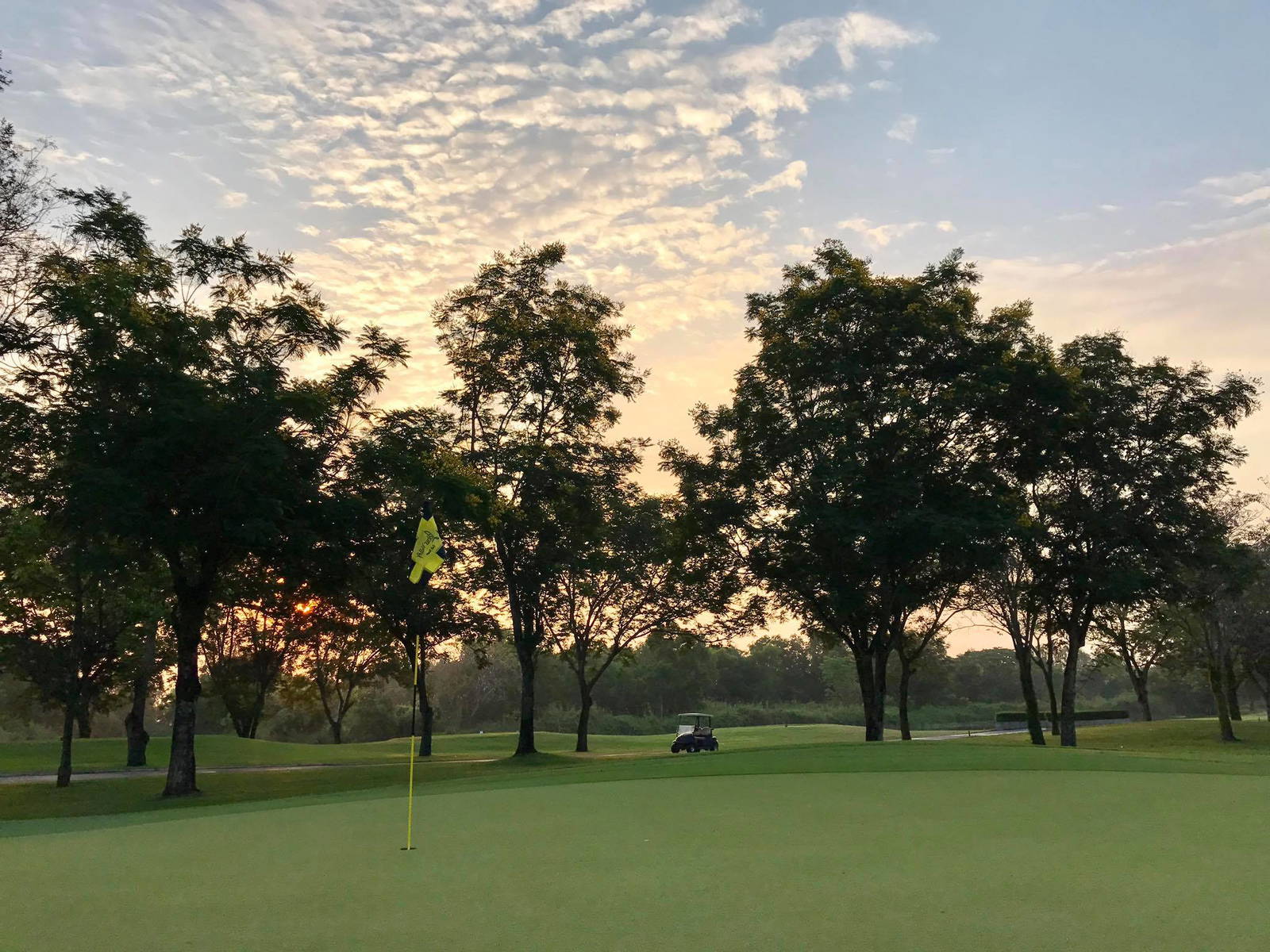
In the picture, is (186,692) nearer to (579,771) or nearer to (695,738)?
(579,771)

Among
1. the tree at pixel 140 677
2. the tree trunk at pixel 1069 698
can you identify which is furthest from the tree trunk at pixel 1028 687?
the tree at pixel 140 677

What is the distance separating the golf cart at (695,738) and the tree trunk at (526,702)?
9.35 m

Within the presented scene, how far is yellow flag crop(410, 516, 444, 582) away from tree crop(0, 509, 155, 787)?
771 inches

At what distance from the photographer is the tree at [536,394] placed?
39125mm

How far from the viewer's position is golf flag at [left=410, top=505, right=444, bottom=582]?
12.1 metres

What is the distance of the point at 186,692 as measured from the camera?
92.9 ft

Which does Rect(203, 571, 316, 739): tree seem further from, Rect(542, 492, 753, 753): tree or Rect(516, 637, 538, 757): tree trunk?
Rect(516, 637, 538, 757): tree trunk

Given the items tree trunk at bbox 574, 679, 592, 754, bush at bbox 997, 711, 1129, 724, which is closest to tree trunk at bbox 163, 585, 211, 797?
tree trunk at bbox 574, 679, 592, 754

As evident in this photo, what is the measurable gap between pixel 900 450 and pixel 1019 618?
22.5m

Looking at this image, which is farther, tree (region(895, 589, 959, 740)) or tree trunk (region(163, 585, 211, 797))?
tree (region(895, 589, 959, 740))

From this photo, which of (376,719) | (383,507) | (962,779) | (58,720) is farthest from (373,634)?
(58,720)

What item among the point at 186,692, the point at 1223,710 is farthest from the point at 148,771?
the point at 1223,710

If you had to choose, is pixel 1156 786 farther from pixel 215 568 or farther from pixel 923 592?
pixel 215 568

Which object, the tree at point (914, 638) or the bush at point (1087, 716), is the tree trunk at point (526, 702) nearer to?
the tree at point (914, 638)
